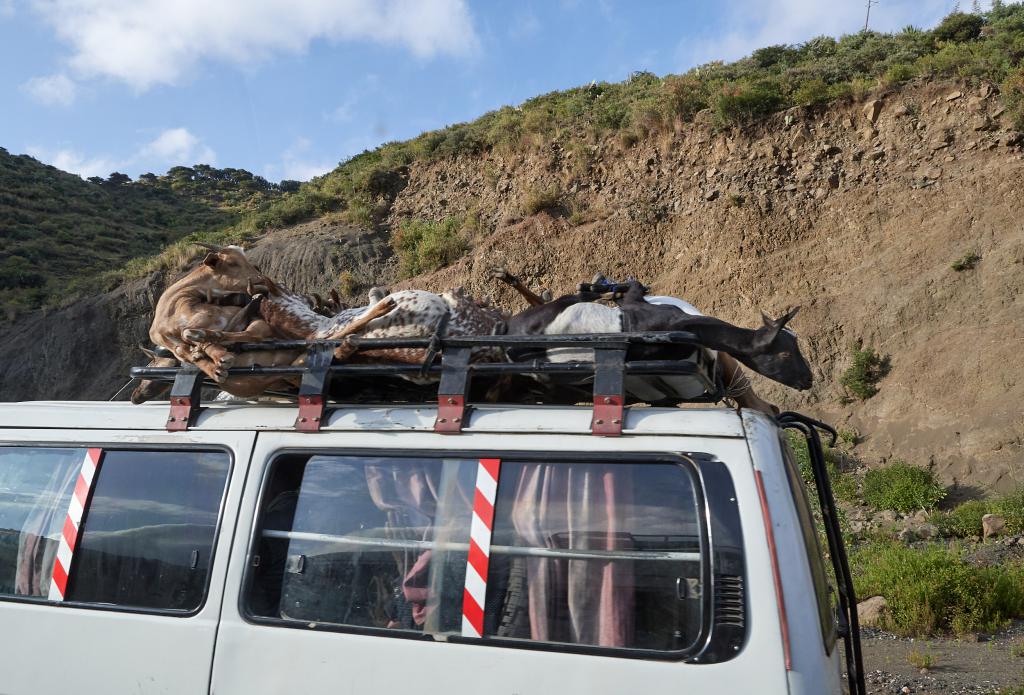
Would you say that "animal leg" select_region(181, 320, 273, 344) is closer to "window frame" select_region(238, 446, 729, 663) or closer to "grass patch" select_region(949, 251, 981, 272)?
"window frame" select_region(238, 446, 729, 663)

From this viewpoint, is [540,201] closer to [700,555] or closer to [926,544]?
[926,544]

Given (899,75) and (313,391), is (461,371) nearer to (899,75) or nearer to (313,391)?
(313,391)

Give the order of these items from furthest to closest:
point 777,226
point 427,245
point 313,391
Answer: point 427,245 → point 777,226 → point 313,391

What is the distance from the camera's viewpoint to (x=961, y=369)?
48.4 ft

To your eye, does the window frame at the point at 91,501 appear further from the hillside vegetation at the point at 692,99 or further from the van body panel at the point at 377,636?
the hillside vegetation at the point at 692,99

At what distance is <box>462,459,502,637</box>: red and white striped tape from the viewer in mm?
2428

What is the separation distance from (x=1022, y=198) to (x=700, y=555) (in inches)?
698

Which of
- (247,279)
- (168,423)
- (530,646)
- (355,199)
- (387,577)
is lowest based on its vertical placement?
(530,646)

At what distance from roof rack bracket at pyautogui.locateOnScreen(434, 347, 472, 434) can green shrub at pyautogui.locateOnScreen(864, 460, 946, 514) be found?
37.4ft

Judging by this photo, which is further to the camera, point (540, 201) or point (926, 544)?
point (540, 201)

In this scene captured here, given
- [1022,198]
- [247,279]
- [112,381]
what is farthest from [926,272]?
[112,381]

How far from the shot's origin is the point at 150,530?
2.97 m

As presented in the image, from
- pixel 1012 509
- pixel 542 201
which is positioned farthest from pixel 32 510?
pixel 542 201

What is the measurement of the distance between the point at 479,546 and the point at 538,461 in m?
0.32
